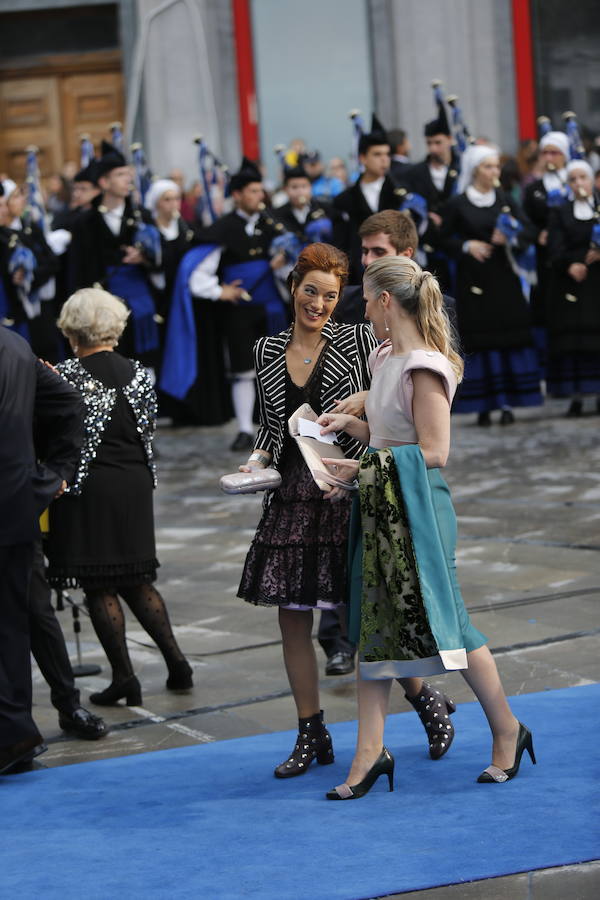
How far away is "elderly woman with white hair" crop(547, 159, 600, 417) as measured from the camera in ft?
39.2

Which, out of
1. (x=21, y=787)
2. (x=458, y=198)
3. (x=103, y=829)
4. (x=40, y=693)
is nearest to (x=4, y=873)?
(x=103, y=829)

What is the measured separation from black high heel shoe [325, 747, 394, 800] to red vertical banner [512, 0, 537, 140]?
49.7ft

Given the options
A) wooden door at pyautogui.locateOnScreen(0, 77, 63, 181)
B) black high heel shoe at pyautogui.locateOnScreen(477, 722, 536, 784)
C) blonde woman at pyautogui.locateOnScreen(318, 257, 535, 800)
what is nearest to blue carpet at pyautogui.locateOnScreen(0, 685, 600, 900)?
black high heel shoe at pyautogui.locateOnScreen(477, 722, 536, 784)

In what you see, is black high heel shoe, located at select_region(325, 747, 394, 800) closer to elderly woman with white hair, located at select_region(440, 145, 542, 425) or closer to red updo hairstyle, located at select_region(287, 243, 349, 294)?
red updo hairstyle, located at select_region(287, 243, 349, 294)

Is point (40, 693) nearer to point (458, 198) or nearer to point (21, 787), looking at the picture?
point (21, 787)

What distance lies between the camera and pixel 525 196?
41.9ft

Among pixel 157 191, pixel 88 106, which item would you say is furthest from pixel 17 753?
pixel 88 106

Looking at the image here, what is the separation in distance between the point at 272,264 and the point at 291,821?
8.01 metres

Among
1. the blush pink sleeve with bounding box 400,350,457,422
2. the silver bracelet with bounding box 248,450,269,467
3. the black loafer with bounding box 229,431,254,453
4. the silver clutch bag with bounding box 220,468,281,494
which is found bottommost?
the black loafer with bounding box 229,431,254,453

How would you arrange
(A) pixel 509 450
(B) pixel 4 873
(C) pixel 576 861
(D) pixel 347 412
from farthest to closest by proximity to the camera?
(A) pixel 509 450 → (D) pixel 347 412 → (B) pixel 4 873 → (C) pixel 576 861

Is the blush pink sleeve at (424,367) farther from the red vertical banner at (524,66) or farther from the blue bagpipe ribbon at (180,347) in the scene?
the red vertical banner at (524,66)

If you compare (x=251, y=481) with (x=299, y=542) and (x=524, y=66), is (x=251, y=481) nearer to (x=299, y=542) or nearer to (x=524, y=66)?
(x=299, y=542)

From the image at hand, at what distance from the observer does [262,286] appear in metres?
12.0

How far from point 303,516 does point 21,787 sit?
1.15m
